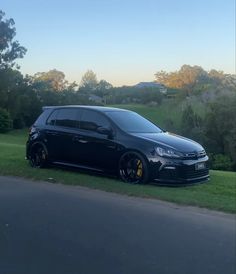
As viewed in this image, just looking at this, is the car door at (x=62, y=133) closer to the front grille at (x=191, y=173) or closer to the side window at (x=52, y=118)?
the side window at (x=52, y=118)

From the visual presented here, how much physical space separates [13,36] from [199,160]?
5112 centimetres

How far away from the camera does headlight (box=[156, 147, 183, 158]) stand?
31.2 ft

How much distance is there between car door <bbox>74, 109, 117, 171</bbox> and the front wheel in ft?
0.81

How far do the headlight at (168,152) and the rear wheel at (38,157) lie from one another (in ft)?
9.86

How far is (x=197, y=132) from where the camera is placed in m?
48.6

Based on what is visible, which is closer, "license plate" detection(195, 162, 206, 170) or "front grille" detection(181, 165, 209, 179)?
"front grille" detection(181, 165, 209, 179)

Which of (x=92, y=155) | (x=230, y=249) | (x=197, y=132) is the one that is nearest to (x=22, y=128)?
(x=197, y=132)

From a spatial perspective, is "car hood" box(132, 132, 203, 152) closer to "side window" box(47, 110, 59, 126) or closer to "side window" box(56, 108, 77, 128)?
"side window" box(56, 108, 77, 128)

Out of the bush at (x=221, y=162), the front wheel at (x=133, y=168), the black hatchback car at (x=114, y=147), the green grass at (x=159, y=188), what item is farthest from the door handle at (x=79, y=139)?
the bush at (x=221, y=162)

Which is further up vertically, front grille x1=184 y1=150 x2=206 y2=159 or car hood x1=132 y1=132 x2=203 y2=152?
car hood x1=132 y1=132 x2=203 y2=152

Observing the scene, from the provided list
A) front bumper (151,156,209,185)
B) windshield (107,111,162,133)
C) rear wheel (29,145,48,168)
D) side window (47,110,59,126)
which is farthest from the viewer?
side window (47,110,59,126)

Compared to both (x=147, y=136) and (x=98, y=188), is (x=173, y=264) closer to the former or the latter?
(x=98, y=188)

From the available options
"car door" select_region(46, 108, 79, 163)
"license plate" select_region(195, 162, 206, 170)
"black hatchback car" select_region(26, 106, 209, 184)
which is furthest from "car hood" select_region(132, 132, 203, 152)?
"car door" select_region(46, 108, 79, 163)

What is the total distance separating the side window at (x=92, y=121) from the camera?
10562mm
